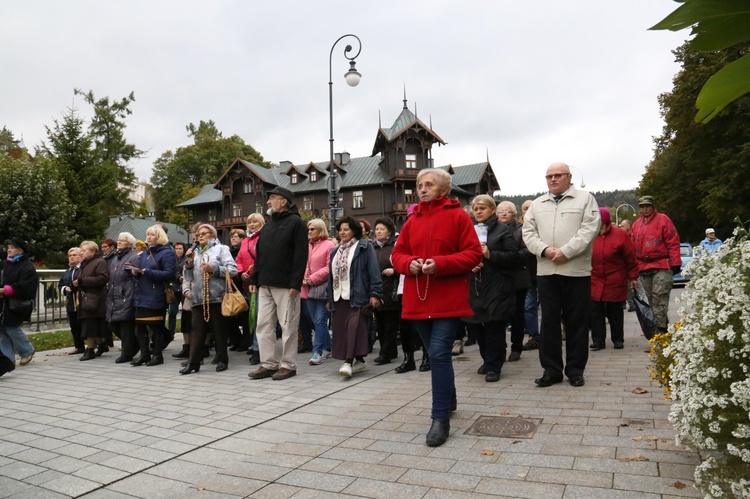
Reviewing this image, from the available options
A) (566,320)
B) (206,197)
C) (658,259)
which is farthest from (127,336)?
(206,197)

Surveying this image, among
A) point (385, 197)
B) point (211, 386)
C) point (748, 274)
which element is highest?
point (385, 197)

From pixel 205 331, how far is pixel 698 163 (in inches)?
1245

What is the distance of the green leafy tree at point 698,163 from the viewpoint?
28.3 metres

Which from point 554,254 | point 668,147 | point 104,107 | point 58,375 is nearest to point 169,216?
point 104,107

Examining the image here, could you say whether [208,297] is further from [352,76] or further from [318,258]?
[352,76]

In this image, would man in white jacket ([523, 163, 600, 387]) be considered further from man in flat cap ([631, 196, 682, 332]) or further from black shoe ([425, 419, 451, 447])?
man in flat cap ([631, 196, 682, 332])

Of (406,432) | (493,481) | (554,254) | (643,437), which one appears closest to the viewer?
(493,481)

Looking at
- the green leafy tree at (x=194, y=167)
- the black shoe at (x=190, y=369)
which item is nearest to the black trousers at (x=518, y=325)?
the black shoe at (x=190, y=369)

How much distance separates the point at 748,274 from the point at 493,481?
5.63 feet

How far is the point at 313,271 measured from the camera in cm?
891

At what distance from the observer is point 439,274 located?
14.6ft

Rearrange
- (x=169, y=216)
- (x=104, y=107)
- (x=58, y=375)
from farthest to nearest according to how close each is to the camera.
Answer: (x=169, y=216) → (x=104, y=107) → (x=58, y=375)

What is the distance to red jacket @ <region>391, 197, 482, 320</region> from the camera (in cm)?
447

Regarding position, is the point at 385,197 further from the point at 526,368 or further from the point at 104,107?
A: the point at 526,368
